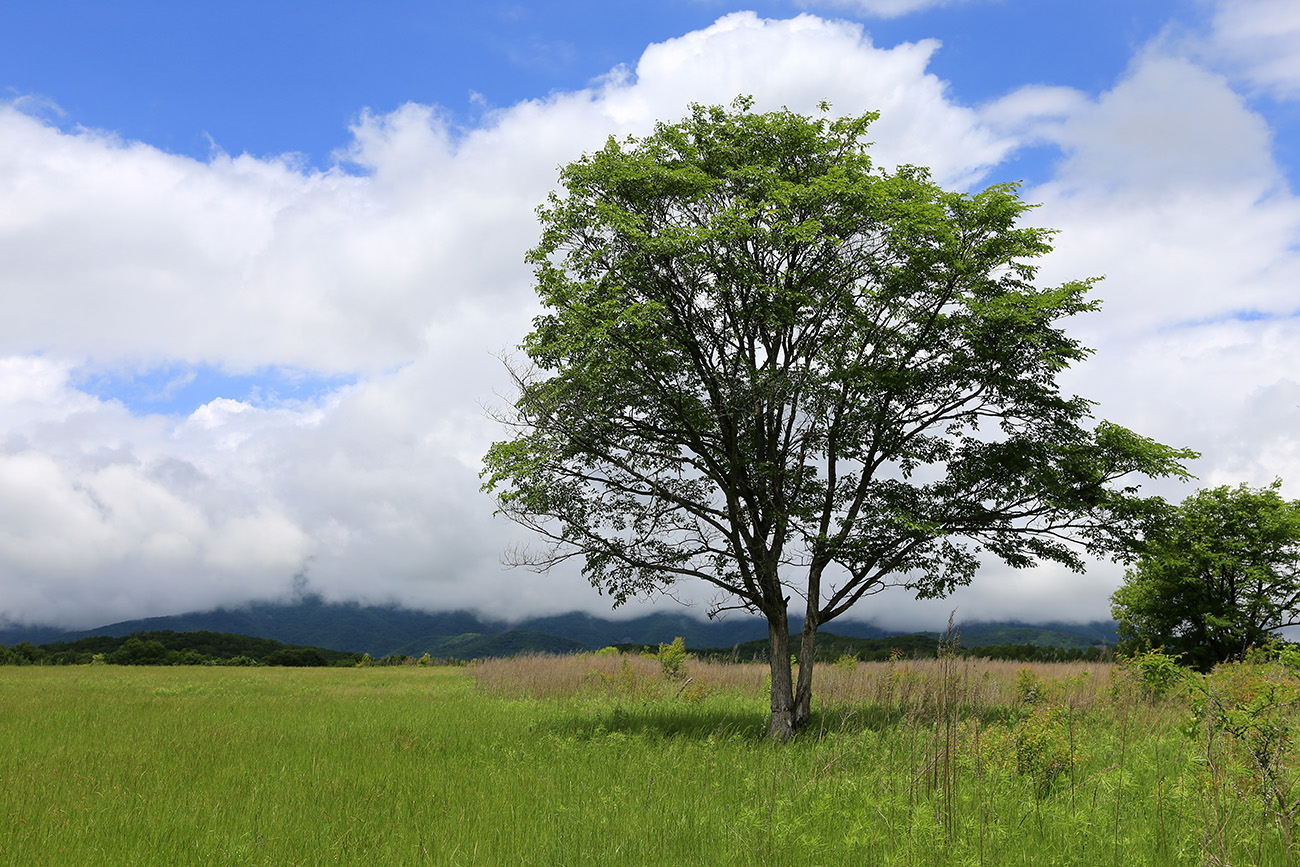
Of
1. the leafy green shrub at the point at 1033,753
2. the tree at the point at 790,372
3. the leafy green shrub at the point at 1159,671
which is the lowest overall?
the leafy green shrub at the point at 1033,753

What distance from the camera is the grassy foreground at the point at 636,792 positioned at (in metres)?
6.98

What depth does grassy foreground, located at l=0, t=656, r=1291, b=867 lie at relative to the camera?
6980 mm

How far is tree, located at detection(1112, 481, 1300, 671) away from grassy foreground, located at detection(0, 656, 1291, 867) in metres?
10.6

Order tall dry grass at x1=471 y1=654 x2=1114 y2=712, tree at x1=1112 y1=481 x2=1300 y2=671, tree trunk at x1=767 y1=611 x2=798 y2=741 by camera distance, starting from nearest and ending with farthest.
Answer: tree trunk at x1=767 y1=611 x2=798 y2=741
tall dry grass at x1=471 y1=654 x2=1114 y2=712
tree at x1=1112 y1=481 x2=1300 y2=671

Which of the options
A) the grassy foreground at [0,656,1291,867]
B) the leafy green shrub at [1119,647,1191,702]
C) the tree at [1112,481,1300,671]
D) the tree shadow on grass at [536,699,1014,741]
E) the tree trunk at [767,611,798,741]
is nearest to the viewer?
the grassy foreground at [0,656,1291,867]

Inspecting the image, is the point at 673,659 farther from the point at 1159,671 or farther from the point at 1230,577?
the point at 1230,577

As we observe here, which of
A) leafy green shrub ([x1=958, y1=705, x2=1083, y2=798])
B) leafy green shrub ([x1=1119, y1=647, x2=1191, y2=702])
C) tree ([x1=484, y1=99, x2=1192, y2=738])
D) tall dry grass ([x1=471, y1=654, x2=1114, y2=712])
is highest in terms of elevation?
tree ([x1=484, y1=99, x2=1192, y2=738])

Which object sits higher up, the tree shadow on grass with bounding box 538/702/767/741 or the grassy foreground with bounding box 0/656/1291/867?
the grassy foreground with bounding box 0/656/1291/867

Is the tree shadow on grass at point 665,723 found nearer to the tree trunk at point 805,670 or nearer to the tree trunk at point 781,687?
the tree trunk at point 781,687

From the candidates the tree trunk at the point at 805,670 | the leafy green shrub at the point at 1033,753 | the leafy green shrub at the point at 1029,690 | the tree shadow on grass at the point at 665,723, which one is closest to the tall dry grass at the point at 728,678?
the leafy green shrub at the point at 1029,690

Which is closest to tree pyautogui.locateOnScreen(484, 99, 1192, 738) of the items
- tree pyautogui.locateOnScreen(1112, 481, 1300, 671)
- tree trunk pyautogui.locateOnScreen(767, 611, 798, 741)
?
tree trunk pyautogui.locateOnScreen(767, 611, 798, 741)

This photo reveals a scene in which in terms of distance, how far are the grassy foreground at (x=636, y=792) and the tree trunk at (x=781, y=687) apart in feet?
1.63

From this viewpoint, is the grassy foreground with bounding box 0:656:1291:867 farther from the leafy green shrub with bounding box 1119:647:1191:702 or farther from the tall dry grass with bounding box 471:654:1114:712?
the tall dry grass with bounding box 471:654:1114:712

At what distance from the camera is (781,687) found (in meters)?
15.0
